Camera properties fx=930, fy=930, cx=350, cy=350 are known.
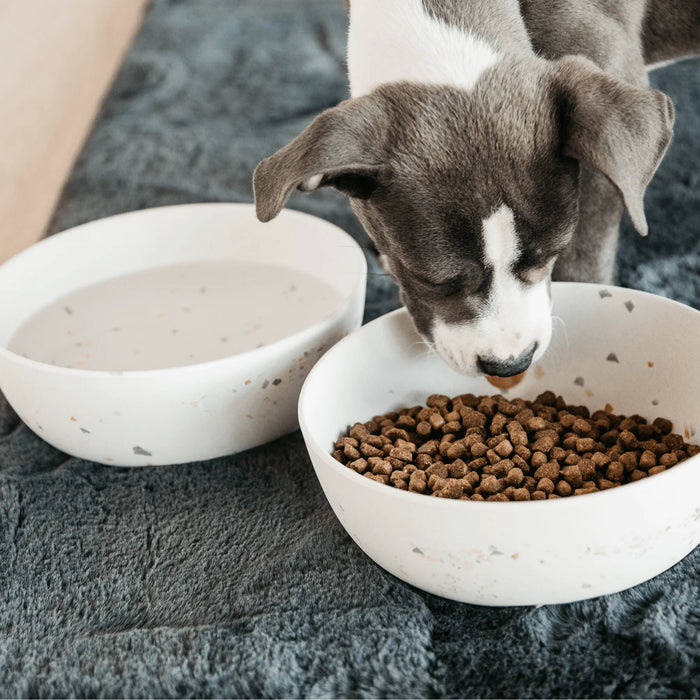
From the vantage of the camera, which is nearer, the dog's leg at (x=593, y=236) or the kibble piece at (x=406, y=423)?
the kibble piece at (x=406, y=423)

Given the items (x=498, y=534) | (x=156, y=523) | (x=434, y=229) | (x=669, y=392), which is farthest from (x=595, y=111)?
(x=156, y=523)

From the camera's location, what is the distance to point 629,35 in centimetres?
165

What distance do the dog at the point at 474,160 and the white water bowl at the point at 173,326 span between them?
27 cm

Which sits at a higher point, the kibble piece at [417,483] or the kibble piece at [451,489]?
the kibble piece at [451,489]

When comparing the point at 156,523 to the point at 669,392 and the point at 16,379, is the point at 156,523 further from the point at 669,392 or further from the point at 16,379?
the point at 669,392

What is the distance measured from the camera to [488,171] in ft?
4.07

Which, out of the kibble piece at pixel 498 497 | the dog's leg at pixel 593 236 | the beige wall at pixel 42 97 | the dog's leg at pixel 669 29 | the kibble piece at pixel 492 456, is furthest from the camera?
the beige wall at pixel 42 97

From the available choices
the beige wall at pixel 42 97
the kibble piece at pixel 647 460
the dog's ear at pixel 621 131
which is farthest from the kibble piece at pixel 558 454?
the beige wall at pixel 42 97

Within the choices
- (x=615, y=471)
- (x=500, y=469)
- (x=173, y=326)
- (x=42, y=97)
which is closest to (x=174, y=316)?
(x=173, y=326)

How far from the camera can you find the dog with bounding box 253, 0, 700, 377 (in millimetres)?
1215

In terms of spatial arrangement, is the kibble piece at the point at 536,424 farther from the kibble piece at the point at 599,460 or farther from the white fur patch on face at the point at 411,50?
the white fur patch on face at the point at 411,50

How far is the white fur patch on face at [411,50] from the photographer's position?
132 centimetres

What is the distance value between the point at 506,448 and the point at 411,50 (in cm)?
59

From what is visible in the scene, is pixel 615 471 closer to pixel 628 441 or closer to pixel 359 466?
pixel 628 441
